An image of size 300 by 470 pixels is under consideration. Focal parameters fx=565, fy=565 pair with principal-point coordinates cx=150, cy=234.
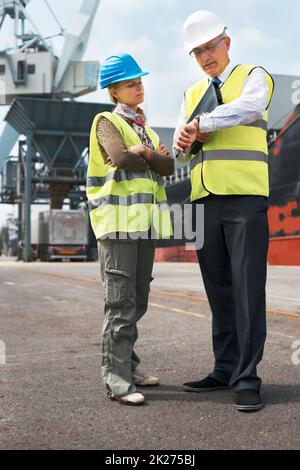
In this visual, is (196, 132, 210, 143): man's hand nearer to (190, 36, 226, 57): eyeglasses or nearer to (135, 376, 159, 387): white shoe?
(190, 36, 226, 57): eyeglasses

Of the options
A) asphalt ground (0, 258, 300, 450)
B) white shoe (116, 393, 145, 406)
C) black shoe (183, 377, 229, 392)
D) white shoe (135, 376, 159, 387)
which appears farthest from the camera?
white shoe (135, 376, 159, 387)

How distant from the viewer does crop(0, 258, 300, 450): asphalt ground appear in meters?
2.49

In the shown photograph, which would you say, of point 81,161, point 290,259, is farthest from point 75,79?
point 290,259

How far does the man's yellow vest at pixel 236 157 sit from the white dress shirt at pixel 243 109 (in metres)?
0.08

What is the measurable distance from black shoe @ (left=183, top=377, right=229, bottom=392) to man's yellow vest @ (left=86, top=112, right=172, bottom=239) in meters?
0.95

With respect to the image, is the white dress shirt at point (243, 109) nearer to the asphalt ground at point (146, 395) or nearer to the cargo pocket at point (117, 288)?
→ the cargo pocket at point (117, 288)

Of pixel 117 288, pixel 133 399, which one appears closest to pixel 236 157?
pixel 117 288

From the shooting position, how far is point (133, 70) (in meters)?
3.30

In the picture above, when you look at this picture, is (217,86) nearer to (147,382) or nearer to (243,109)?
(243,109)

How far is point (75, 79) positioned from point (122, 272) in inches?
2186

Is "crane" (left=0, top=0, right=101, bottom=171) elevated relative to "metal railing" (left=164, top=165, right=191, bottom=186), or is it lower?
elevated

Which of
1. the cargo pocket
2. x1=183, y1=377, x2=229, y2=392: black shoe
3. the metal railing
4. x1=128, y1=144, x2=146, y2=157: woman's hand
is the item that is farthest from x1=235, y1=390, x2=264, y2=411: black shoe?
the metal railing

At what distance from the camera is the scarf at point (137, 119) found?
11.0ft
